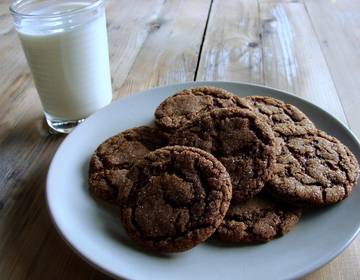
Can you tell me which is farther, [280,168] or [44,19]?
[44,19]

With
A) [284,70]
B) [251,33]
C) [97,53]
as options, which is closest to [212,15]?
[251,33]

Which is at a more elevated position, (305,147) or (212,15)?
(305,147)

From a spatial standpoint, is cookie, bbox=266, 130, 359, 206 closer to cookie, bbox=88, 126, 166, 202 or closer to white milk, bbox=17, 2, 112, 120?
cookie, bbox=88, 126, 166, 202

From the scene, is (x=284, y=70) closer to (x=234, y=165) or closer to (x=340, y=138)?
(x=340, y=138)

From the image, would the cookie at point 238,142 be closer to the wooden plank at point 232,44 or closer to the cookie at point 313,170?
the cookie at point 313,170

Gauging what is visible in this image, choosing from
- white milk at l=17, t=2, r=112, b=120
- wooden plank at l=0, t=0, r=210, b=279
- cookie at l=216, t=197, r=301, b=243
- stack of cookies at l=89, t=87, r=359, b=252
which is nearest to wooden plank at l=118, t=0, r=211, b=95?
wooden plank at l=0, t=0, r=210, b=279

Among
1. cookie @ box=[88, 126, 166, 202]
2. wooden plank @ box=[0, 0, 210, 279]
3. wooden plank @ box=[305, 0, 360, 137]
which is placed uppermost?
cookie @ box=[88, 126, 166, 202]
